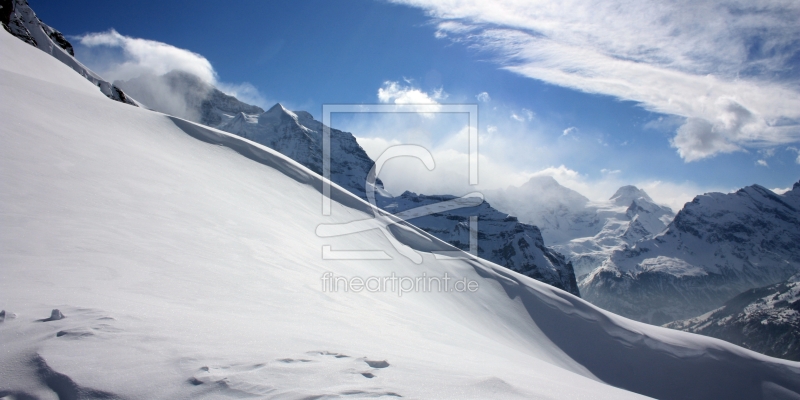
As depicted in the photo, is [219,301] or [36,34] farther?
[36,34]

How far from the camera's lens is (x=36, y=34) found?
177 ft

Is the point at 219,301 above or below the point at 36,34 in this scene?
below

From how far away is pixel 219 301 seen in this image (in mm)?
8070

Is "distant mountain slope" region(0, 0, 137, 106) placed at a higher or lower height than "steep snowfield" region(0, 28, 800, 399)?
higher

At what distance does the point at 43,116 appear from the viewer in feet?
50.3

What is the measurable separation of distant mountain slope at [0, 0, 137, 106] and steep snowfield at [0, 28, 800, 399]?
2827 cm

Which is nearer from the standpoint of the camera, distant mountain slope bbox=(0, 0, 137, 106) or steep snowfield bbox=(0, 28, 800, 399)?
steep snowfield bbox=(0, 28, 800, 399)

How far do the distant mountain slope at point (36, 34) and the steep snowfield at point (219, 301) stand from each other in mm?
28271

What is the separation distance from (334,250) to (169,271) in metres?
10.3

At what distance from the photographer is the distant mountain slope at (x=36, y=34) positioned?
45688 millimetres

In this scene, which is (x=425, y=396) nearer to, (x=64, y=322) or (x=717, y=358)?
(x=64, y=322)

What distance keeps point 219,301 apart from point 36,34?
229 feet

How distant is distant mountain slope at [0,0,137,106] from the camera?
45.7 metres

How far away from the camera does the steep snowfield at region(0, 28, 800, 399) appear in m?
4.78
